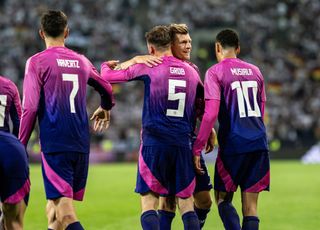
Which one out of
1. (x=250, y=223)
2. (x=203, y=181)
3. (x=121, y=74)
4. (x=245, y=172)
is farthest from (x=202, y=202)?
(x=121, y=74)

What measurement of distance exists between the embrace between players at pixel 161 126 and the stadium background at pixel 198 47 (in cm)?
1296

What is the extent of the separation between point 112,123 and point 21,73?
4.00 metres

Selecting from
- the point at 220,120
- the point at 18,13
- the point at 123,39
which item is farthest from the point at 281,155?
the point at 220,120

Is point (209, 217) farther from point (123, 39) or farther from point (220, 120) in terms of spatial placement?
point (123, 39)

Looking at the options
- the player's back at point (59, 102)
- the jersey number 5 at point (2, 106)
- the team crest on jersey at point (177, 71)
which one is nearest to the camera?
the jersey number 5 at point (2, 106)

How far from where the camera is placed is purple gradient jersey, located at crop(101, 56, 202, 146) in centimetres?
739

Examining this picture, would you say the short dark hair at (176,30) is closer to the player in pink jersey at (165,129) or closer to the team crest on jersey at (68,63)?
the player in pink jersey at (165,129)

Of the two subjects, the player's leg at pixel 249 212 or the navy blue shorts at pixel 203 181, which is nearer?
the player's leg at pixel 249 212

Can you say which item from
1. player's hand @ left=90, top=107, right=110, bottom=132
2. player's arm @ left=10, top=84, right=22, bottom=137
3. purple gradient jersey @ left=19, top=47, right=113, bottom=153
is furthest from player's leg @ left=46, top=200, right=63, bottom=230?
player's hand @ left=90, top=107, right=110, bottom=132

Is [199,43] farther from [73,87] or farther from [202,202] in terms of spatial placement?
[73,87]

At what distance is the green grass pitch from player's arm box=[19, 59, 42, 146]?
3779 mm

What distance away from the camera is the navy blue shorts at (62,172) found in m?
6.69

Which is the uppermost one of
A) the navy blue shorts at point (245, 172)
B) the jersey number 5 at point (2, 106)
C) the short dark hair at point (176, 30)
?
the short dark hair at point (176, 30)

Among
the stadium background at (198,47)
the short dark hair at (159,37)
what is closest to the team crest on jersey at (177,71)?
the short dark hair at (159,37)
